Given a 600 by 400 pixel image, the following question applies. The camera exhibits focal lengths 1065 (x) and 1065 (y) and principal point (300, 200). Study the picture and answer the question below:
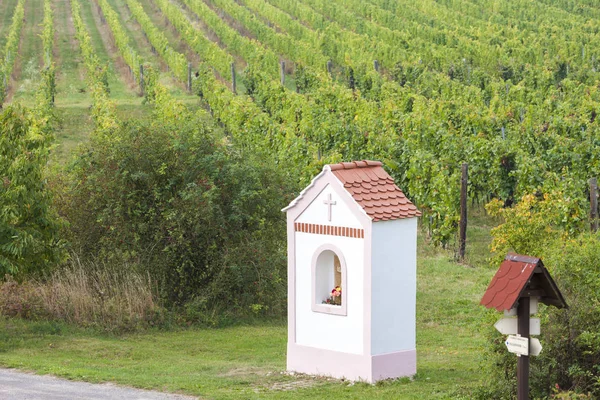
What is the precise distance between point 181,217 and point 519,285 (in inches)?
365

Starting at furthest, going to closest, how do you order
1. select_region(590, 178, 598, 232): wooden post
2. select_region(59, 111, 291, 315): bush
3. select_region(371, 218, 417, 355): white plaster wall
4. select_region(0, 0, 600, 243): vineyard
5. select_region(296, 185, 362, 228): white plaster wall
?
select_region(0, 0, 600, 243): vineyard < select_region(590, 178, 598, 232): wooden post < select_region(59, 111, 291, 315): bush < select_region(296, 185, 362, 228): white plaster wall < select_region(371, 218, 417, 355): white plaster wall

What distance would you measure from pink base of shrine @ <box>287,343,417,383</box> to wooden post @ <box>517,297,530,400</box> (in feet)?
10.9

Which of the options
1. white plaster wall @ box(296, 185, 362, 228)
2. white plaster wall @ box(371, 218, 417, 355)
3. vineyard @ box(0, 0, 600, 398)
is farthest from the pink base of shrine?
vineyard @ box(0, 0, 600, 398)

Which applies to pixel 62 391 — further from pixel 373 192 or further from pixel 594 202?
pixel 594 202

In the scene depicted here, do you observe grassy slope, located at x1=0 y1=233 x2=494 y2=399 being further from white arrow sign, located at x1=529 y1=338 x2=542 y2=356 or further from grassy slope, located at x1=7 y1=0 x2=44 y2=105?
grassy slope, located at x1=7 y1=0 x2=44 y2=105

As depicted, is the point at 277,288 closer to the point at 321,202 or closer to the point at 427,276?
the point at 427,276

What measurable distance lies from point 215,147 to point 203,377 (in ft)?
22.3

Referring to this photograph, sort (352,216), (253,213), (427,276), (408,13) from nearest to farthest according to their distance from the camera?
(352,216)
(253,213)
(427,276)
(408,13)

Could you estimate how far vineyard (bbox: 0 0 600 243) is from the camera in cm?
2392

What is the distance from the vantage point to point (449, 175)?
24.3 m

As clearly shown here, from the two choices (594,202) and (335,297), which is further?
(594,202)

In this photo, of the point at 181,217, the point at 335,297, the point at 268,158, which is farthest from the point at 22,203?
the point at 268,158

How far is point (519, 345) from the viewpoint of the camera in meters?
9.33

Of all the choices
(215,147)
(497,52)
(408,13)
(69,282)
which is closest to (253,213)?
(215,147)
